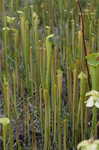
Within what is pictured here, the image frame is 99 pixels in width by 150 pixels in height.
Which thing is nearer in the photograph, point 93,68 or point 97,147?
point 97,147

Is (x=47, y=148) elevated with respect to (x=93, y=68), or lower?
lower

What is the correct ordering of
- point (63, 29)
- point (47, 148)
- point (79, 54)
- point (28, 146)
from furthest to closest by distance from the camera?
point (63, 29)
point (79, 54)
point (28, 146)
point (47, 148)

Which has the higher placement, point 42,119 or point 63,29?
point 63,29

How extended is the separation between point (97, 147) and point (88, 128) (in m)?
0.47

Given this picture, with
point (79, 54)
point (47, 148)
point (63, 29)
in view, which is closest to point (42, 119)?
point (47, 148)

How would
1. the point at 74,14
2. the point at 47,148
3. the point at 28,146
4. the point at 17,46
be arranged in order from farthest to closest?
the point at 74,14
the point at 17,46
the point at 28,146
the point at 47,148

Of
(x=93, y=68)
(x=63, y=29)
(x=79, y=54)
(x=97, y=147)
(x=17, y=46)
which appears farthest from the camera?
(x=63, y=29)

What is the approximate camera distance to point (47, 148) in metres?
1.12

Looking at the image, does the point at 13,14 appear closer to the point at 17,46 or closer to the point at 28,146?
the point at 17,46

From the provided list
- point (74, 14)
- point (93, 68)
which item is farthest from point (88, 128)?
point (74, 14)

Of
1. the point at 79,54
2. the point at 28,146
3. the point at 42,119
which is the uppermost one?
the point at 79,54

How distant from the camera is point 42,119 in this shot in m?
1.16

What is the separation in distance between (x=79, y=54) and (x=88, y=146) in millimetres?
671

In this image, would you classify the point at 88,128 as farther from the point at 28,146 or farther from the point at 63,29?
the point at 63,29
